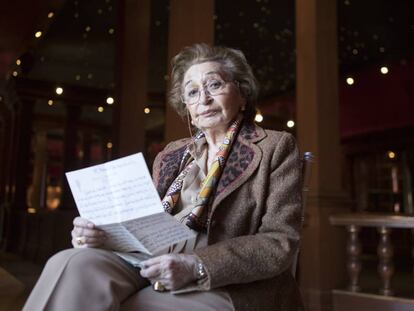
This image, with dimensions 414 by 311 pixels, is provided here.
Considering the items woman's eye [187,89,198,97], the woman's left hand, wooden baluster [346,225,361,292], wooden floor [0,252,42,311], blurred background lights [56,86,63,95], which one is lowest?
wooden floor [0,252,42,311]

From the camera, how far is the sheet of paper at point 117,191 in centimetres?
110

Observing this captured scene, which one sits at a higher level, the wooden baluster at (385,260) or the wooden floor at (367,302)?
the wooden baluster at (385,260)

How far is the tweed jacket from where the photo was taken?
4.05ft

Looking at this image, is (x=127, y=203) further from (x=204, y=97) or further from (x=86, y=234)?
(x=204, y=97)

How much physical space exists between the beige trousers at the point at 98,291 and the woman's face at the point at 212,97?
589 millimetres

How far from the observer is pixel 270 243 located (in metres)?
1.27

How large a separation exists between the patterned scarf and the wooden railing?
2.05m

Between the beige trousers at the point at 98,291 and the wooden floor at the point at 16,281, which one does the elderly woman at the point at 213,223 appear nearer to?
the beige trousers at the point at 98,291

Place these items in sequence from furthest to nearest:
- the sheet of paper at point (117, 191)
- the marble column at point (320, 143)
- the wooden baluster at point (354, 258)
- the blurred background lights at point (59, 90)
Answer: the blurred background lights at point (59, 90) → the marble column at point (320, 143) → the wooden baluster at point (354, 258) → the sheet of paper at point (117, 191)

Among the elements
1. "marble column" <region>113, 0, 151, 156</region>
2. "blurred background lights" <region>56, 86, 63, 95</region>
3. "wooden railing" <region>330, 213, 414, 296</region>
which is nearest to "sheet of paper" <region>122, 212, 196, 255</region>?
"wooden railing" <region>330, 213, 414, 296</region>

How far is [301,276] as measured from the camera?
151 inches

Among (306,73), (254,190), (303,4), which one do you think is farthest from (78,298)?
(303,4)

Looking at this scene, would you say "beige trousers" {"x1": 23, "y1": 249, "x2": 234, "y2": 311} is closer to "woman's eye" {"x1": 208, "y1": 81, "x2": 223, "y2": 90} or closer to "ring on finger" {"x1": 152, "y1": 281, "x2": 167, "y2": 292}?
"ring on finger" {"x1": 152, "y1": 281, "x2": 167, "y2": 292}

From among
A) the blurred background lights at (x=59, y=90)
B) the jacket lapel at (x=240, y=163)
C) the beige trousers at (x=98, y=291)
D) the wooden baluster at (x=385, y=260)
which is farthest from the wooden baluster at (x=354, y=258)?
the blurred background lights at (x=59, y=90)
